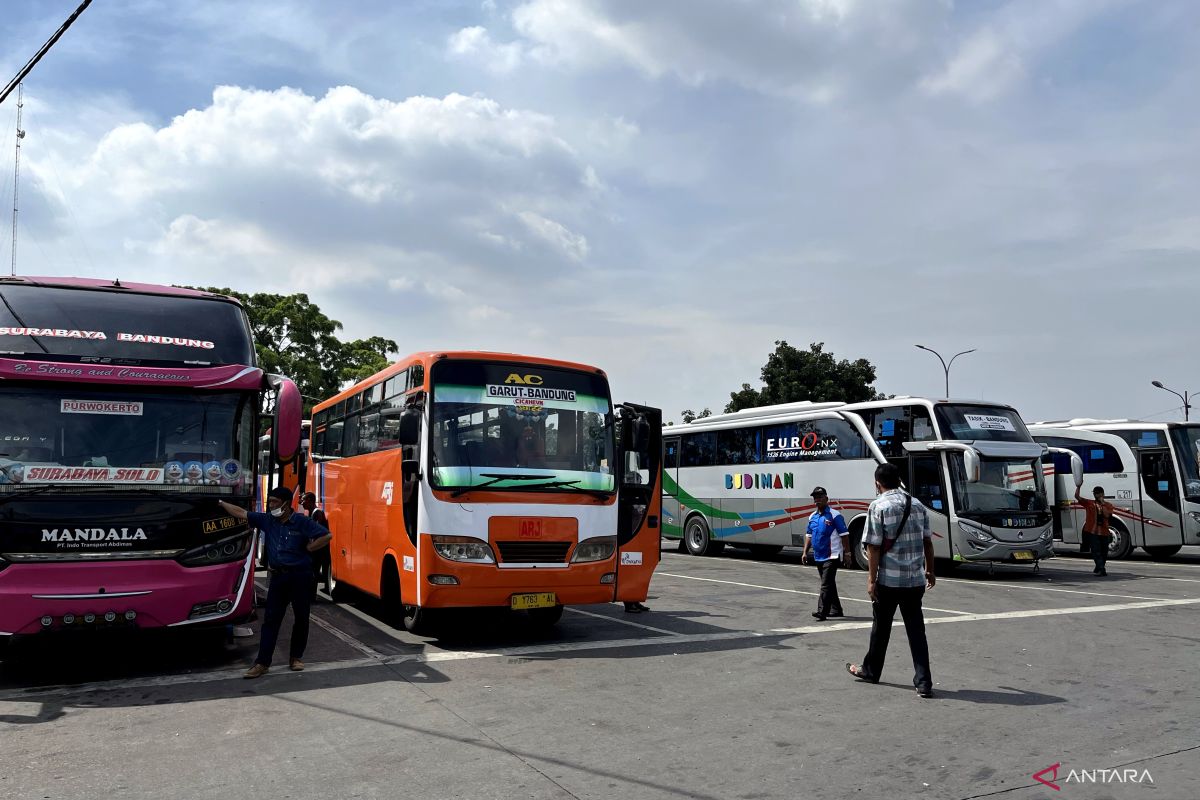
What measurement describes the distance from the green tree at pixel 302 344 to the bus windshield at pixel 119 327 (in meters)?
33.4

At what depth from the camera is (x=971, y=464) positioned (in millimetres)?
17703

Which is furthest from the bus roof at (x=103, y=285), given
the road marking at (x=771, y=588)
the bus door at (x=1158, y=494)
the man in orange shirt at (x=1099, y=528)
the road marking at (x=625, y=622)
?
the bus door at (x=1158, y=494)

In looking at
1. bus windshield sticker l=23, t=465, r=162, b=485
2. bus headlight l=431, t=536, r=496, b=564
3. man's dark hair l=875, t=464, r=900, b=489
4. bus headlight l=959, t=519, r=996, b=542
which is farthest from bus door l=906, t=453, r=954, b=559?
bus windshield sticker l=23, t=465, r=162, b=485

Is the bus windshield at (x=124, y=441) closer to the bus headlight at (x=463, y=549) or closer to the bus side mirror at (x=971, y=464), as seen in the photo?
the bus headlight at (x=463, y=549)

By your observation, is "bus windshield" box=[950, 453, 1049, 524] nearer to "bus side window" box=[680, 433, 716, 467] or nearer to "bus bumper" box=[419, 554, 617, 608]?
"bus side window" box=[680, 433, 716, 467]

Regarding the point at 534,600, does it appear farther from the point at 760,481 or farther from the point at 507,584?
the point at 760,481

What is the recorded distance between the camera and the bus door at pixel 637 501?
11039 millimetres

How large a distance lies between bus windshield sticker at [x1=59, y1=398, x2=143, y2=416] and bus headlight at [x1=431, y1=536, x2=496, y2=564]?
121 inches

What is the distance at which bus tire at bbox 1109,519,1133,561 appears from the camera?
→ 75.5 feet

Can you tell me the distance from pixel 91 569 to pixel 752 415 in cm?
1727

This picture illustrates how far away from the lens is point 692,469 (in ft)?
82.8

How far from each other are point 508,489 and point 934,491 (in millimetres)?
11165

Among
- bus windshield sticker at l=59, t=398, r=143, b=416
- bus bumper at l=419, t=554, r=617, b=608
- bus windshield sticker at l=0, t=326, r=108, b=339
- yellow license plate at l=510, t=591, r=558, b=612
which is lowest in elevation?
yellow license plate at l=510, t=591, r=558, b=612

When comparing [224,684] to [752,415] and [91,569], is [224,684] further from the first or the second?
[752,415]
